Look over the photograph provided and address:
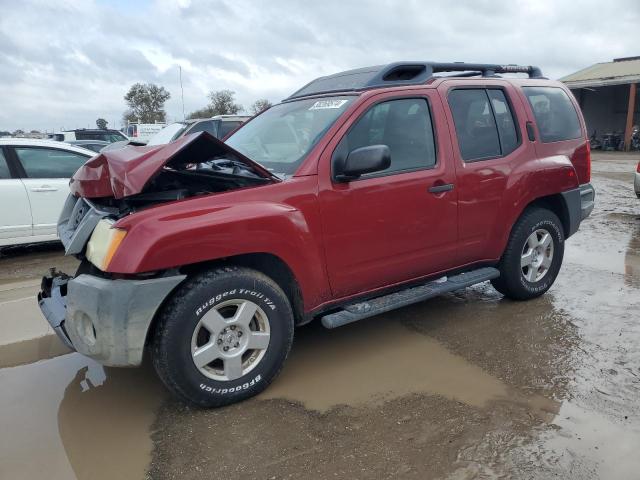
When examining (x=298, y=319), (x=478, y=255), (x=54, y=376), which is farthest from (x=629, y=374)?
(x=54, y=376)

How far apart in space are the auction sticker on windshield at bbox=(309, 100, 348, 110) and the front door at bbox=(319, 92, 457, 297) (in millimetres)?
188

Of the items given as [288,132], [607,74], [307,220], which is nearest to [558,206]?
[288,132]

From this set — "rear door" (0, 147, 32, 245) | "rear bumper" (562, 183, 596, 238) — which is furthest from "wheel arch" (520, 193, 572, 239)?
"rear door" (0, 147, 32, 245)

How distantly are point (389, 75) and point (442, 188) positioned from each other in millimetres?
979

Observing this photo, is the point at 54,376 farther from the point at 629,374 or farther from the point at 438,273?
the point at 629,374

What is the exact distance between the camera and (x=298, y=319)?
3.41 m

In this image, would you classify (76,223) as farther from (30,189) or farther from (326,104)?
(30,189)

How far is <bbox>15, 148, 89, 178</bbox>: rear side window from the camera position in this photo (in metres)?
6.77

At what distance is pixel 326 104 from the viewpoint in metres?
3.74

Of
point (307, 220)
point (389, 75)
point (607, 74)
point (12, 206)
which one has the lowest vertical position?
point (12, 206)

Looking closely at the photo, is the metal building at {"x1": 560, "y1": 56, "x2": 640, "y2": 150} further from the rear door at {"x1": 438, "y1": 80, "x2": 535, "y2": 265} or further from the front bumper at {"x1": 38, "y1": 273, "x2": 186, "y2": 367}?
the front bumper at {"x1": 38, "y1": 273, "x2": 186, "y2": 367}

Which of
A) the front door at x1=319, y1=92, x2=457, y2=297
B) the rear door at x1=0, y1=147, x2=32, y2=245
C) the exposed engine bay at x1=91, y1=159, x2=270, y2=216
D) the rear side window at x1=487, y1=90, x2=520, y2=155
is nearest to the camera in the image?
the exposed engine bay at x1=91, y1=159, x2=270, y2=216

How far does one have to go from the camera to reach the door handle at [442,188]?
3.73 meters

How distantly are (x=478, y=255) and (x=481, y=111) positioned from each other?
1181 millimetres
